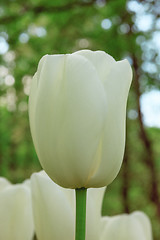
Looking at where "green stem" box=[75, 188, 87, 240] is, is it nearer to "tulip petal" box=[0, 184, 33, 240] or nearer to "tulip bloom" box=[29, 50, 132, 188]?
"tulip bloom" box=[29, 50, 132, 188]

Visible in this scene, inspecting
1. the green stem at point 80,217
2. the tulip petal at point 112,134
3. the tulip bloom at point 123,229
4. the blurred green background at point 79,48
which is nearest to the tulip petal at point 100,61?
the tulip petal at point 112,134

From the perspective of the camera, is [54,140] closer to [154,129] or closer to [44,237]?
[44,237]

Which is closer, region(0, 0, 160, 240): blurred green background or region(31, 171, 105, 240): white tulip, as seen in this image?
region(31, 171, 105, 240): white tulip

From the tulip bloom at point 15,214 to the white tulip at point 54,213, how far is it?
0.25 feet

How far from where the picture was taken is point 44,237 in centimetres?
46

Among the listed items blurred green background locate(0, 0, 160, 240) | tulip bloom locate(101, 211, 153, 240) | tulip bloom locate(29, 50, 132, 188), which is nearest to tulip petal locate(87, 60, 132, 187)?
tulip bloom locate(29, 50, 132, 188)

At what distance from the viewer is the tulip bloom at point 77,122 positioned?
1.28 ft

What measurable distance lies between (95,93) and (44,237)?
0.17 metres

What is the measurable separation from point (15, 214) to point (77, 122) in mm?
213

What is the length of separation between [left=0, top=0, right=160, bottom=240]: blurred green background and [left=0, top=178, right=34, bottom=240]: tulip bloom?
286cm

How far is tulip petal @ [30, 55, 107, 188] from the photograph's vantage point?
39 cm

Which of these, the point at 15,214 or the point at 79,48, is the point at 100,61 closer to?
the point at 15,214

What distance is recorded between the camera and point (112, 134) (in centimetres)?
41

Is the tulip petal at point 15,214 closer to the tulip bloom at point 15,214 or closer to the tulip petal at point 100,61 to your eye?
the tulip bloom at point 15,214
